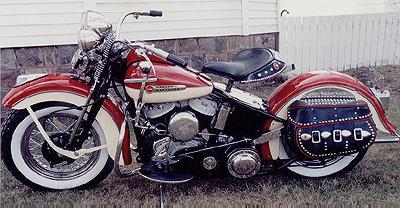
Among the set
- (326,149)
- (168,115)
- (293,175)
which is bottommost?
(293,175)

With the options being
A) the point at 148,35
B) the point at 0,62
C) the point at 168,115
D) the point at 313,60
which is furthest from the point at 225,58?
the point at 168,115

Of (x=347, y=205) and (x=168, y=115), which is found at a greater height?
(x=168, y=115)

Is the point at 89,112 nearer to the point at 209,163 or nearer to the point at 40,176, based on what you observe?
the point at 40,176

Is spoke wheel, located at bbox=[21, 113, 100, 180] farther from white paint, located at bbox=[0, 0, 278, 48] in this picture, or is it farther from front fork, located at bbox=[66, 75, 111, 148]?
white paint, located at bbox=[0, 0, 278, 48]

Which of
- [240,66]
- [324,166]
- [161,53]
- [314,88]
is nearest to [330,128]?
[314,88]

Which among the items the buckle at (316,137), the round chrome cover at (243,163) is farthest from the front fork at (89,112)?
the buckle at (316,137)

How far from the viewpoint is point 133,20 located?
211 inches

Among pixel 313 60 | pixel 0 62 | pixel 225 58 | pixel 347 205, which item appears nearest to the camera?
pixel 347 205

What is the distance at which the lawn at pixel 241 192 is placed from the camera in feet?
8.92

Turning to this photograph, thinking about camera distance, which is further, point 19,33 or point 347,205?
point 19,33

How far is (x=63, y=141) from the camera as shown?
2.77m

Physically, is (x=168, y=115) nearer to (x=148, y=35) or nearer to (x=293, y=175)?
(x=293, y=175)

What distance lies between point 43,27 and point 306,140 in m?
3.81

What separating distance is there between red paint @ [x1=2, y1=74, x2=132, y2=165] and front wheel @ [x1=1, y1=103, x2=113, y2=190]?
0.37 feet
